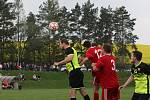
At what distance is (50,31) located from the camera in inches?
3873

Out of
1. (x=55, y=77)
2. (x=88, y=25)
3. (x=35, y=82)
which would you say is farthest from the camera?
(x=88, y=25)

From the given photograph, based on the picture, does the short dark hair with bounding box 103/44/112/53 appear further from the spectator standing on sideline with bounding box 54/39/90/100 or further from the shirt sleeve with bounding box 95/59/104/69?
the spectator standing on sideline with bounding box 54/39/90/100

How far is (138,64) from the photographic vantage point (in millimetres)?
14758

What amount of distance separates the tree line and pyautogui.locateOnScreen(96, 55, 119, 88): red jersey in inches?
3107

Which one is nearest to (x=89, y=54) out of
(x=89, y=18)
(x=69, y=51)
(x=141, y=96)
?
(x=69, y=51)

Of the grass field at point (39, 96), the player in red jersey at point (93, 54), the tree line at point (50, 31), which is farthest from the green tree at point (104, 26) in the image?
the player in red jersey at point (93, 54)

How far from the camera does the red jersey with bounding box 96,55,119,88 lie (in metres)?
15.0

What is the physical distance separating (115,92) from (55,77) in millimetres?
56925

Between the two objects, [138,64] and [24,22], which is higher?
[24,22]

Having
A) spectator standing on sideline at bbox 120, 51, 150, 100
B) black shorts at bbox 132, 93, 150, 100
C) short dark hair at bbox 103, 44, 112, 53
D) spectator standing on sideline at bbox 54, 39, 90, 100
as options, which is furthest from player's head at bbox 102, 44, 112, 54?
spectator standing on sideline at bbox 54, 39, 90, 100

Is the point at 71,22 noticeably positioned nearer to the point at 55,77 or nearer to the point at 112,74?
the point at 55,77

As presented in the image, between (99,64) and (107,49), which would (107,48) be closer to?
(107,49)

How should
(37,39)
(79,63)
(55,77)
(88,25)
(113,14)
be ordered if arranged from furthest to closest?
(113,14), (88,25), (37,39), (55,77), (79,63)

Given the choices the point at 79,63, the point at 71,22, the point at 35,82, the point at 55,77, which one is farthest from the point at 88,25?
the point at 79,63
